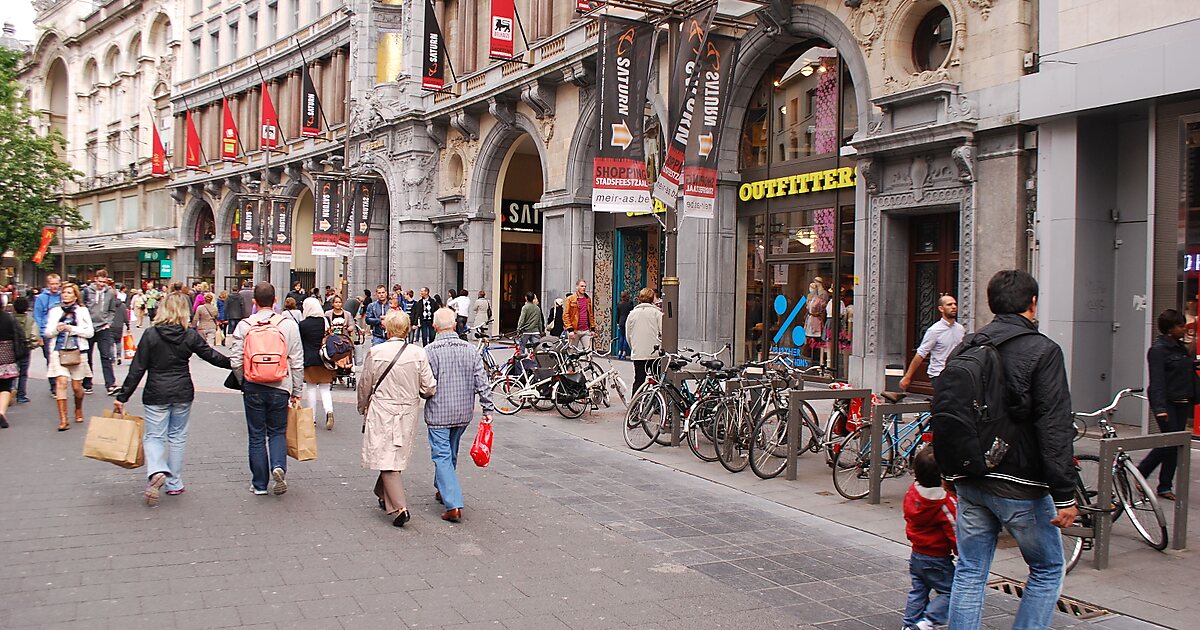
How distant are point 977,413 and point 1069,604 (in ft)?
8.46

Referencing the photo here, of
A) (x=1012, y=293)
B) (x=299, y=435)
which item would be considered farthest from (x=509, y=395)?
(x=1012, y=293)

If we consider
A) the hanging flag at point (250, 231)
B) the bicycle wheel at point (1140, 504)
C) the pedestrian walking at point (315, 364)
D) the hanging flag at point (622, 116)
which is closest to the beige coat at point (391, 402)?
the pedestrian walking at point (315, 364)

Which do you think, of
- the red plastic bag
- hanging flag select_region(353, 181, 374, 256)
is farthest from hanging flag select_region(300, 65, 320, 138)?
the red plastic bag

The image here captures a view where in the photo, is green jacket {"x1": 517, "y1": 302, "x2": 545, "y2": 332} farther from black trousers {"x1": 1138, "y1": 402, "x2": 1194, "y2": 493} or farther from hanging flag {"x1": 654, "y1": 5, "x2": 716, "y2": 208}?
black trousers {"x1": 1138, "y1": 402, "x2": 1194, "y2": 493}

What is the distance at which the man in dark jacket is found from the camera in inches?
162

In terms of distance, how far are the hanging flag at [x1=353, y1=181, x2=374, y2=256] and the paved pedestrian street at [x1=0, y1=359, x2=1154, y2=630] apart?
23.0m

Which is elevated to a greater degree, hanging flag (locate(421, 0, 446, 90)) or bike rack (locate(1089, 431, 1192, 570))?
hanging flag (locate(421, 0, 446, 90))

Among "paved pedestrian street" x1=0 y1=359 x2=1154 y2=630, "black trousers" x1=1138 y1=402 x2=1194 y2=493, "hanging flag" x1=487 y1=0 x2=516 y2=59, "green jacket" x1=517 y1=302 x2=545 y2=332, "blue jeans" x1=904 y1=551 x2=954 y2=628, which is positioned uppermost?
"hanging flag" x1=487 y1=0 x2=516 y2=59

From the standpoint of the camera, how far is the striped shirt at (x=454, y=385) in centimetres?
770

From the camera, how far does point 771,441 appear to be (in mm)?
9969

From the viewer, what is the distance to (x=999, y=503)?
424cm

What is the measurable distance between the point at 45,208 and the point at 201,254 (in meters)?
11.6

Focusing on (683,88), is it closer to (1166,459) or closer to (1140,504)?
(1166,459)

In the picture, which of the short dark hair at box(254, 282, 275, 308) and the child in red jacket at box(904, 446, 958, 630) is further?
the short dark hair at box(254, 282, 275, 308)
